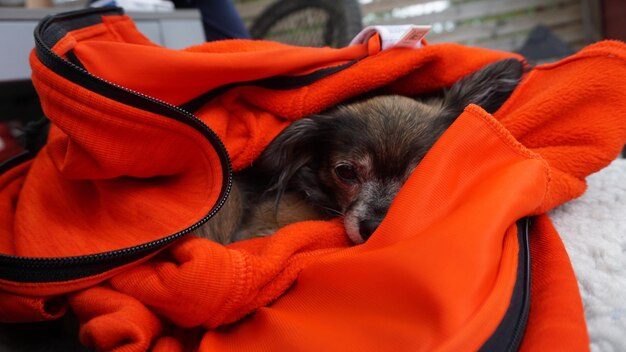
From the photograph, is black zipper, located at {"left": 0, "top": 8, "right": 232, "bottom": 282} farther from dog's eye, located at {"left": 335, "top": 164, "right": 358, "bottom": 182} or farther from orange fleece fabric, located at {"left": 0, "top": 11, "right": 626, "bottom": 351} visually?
dog's eye, located at {"left": 335, "top": 164, "right": 358, "bottom": 182}

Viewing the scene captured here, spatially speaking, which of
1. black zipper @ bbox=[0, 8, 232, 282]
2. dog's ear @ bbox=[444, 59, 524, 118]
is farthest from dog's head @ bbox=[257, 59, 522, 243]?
black zipper @ bbox=[0, 8, 232, 282]

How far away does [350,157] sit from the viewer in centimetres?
132

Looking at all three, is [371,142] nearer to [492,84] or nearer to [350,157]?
[350,157]

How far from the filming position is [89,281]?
859 millimetres

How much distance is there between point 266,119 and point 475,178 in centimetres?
60

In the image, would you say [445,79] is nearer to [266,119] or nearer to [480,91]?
[480,91]

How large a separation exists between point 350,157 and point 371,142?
0.08 metres

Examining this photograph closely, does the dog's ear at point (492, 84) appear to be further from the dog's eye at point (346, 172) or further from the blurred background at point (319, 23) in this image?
the blurred background at point (319, 23)

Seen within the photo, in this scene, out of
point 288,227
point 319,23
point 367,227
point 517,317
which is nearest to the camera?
point 517,317

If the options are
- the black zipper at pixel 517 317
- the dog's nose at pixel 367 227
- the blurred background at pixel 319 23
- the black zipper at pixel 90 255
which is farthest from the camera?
the blurred background at pixel 319 23

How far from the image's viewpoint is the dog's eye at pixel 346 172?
4.37ft

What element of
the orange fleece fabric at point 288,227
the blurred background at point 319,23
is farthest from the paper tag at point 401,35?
the blurred background at point 319,23

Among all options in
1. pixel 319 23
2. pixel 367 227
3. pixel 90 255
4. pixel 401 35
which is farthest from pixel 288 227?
pixel 319 23

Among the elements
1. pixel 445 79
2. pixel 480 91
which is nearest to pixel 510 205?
pixel 480 91
